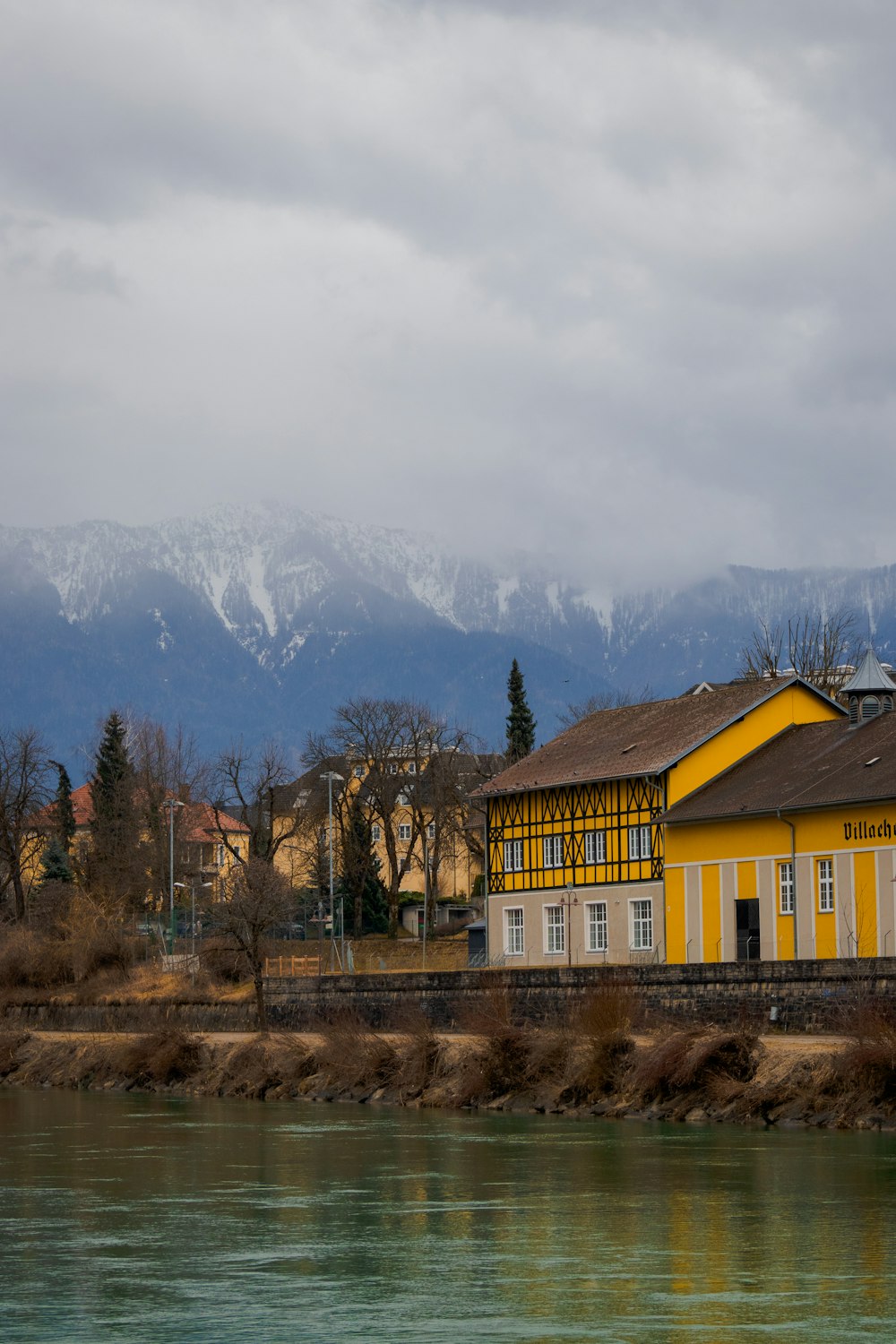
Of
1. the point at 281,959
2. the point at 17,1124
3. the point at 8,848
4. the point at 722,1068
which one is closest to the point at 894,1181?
the point at 722,1068

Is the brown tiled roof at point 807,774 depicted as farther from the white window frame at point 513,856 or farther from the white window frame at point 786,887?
the white window frame at point 513,856

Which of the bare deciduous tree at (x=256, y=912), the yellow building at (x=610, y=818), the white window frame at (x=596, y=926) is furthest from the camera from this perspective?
the white window frame at (x=596, y=926)

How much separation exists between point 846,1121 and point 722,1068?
12.8 feet

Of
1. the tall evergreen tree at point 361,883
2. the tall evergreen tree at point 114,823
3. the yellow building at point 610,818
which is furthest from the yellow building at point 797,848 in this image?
the tall evergreen tree at point 361,883

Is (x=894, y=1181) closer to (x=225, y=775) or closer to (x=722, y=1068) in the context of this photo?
(x=722, y=1068)

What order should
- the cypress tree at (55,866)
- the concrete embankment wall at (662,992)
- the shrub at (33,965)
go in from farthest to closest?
the cypress tree at (55,866)
the shrub at (33,965)
the concrete embankment wall at (662,992)

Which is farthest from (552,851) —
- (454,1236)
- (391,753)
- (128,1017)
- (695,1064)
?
(454,1236)

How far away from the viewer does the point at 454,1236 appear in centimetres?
2511

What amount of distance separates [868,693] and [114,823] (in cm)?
5127

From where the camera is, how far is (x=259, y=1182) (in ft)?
102

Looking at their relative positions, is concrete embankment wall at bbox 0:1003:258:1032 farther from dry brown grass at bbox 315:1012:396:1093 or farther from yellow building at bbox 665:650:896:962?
yellow building at bbox 665:650:896:962

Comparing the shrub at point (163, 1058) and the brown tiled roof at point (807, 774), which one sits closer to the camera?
the brown tiled roof at point (807, 774)

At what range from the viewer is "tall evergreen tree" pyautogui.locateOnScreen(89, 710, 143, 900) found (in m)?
93.5

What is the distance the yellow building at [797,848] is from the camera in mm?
51281
